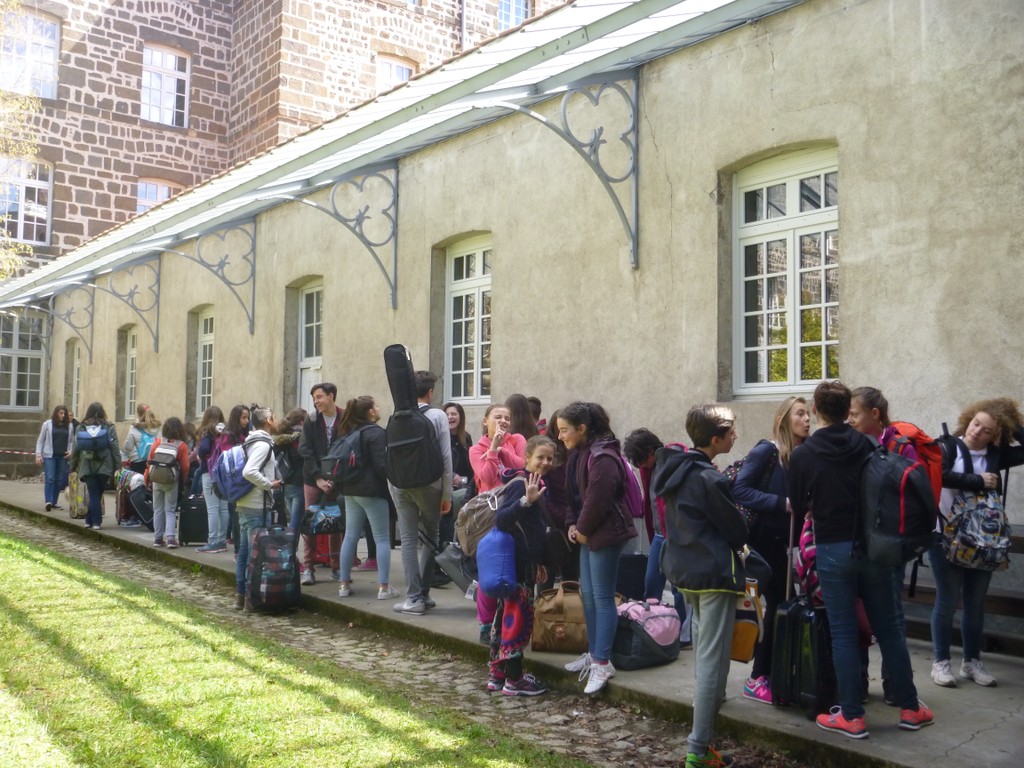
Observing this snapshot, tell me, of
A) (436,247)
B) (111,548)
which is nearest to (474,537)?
(436,247)

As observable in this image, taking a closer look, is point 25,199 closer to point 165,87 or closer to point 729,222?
point 165,87

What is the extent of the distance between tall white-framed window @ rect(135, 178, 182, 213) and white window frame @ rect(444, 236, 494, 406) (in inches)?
612

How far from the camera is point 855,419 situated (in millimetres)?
5266

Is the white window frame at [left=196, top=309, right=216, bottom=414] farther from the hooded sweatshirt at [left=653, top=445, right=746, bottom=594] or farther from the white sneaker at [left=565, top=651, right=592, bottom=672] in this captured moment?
the hooded sweatshirt at [left=653, top=445, right=746, bottom=594]

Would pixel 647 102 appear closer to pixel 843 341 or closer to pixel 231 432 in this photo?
pixel 843 341

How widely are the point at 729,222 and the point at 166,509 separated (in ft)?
22.4

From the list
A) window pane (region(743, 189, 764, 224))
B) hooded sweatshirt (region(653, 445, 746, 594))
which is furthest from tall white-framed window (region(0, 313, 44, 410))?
hooded sweatshirt (region(653, 445, 746, 594))

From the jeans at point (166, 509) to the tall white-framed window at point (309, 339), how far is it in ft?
10.5

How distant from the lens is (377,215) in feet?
40.5

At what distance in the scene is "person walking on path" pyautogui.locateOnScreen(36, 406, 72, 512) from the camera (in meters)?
14.1

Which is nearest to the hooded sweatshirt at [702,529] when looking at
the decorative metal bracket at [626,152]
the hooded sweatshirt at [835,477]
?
the hooded sweatshirt at [835,477]

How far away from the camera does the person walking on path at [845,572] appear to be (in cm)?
446

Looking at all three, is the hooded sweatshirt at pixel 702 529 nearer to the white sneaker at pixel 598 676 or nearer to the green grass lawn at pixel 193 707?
the green grass lawn at pixel 193 707

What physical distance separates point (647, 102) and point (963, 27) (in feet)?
9.36
